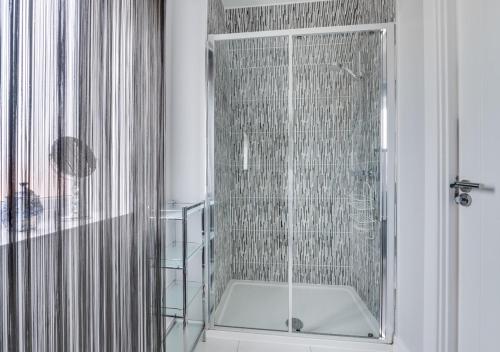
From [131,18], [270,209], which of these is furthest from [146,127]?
[270,209]

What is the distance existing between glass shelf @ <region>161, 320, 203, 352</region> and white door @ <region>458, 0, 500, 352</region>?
139 centimetres

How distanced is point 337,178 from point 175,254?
4.18 ft

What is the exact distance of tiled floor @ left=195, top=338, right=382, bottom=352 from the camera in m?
1.67

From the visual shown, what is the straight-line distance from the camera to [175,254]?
1588 millimetres

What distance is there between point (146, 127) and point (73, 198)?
0.53 metres

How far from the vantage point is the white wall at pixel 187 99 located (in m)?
1.85

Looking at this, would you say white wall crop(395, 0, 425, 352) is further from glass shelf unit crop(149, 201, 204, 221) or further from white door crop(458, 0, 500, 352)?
glass shelf unit crop(149, 201, 204, 221)

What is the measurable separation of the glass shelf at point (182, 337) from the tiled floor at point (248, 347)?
71mm

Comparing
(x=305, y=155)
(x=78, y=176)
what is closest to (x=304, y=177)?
(x=305, y=155)

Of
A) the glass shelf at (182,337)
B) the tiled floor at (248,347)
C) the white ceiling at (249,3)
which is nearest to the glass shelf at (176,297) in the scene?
the glass shelf at (182,337)

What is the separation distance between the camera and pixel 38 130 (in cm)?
69

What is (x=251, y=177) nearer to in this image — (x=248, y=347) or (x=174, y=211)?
(x=174, y=211)

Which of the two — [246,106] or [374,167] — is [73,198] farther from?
[374,167]

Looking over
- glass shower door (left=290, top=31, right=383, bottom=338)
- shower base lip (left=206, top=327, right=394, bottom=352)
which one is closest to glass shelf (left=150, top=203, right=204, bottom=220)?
glass shower door (left=290, top=31, right=383, bottom=338)
